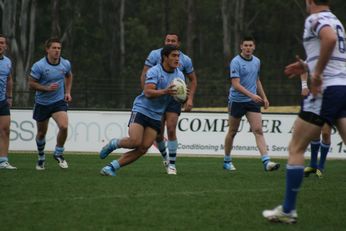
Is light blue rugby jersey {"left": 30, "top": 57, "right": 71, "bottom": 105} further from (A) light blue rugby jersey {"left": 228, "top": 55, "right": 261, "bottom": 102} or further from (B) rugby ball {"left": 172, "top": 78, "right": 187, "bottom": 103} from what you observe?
(A) light blue rugby jersey {"left": 228, "top": 55, "right": 261, "bottom": 102}

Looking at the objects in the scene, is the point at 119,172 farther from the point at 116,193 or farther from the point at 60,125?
the point at 116,193

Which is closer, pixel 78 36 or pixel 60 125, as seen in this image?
pixel 60 125

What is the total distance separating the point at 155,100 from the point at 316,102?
4.45 m

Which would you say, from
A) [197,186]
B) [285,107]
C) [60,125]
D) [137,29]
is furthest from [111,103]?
[137,29]

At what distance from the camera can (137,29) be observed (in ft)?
186

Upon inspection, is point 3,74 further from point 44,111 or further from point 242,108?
point 242,108

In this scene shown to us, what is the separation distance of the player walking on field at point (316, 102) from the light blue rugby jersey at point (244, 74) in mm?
6092

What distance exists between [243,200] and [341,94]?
7.28 feet

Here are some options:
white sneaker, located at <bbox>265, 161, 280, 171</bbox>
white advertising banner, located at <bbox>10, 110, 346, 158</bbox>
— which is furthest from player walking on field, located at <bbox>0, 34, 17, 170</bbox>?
white advertising banner, located at <bbox>10, 110, 346, 158</bbox>

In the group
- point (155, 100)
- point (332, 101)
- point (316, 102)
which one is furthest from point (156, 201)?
point (155, 100)

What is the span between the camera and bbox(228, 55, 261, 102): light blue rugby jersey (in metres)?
13.5

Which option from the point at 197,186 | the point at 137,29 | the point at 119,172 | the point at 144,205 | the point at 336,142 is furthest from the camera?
the point at 137,29

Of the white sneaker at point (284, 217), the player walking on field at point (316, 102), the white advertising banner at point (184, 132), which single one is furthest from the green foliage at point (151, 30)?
the white sneaker at point (284, 217)

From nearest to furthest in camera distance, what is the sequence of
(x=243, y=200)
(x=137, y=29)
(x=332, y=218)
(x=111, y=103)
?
(x=332, y=218) → (x=243, y=200) → (x=111, y=103) → (x=137, y=29)
